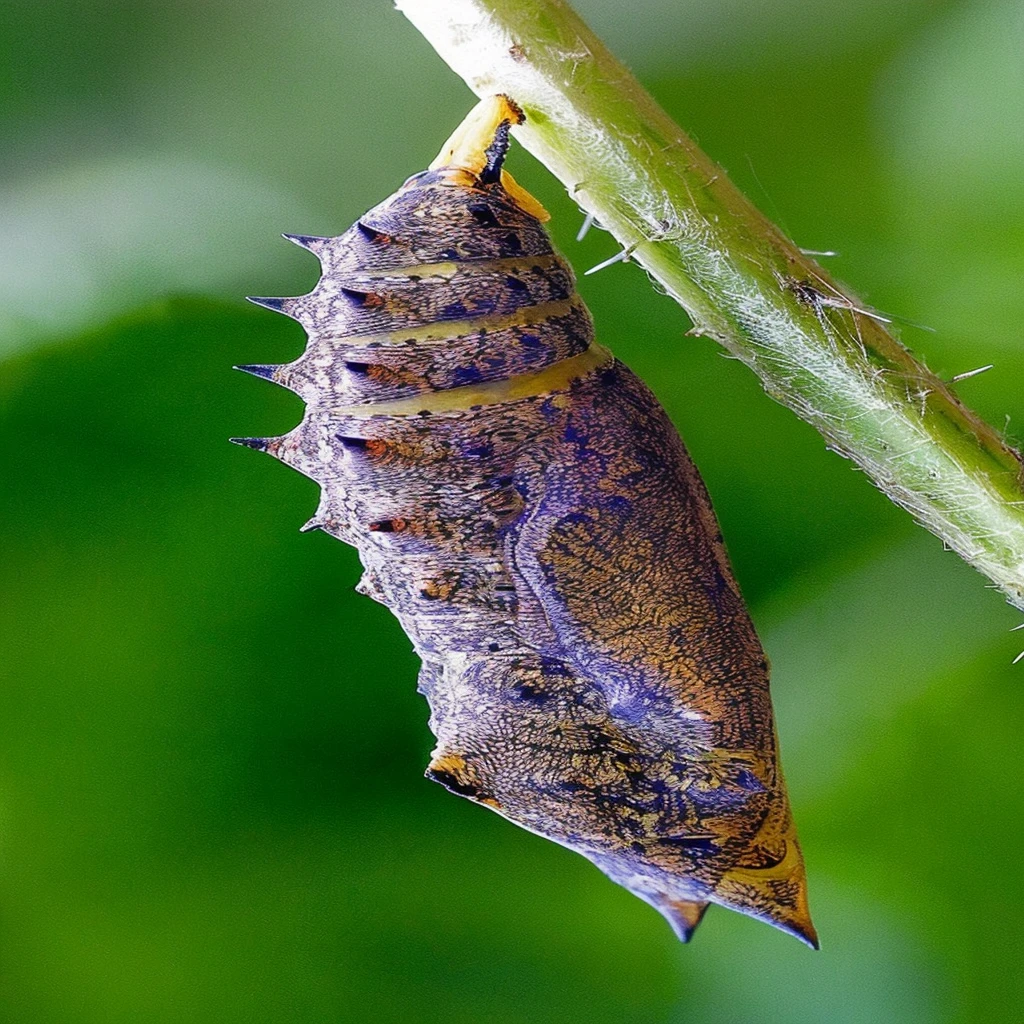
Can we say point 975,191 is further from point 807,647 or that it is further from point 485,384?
point 485,384

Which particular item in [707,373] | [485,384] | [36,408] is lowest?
[36,408]

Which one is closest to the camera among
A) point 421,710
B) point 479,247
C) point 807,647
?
point 479,247

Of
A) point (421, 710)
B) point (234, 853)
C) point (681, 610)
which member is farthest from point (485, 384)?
point (234, 853)

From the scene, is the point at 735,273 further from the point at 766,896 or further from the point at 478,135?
the point at 766,896

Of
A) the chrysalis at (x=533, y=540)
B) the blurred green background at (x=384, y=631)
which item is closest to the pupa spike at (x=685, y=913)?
the chrysalis at (x=533, y=540)

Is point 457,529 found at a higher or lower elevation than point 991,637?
lower

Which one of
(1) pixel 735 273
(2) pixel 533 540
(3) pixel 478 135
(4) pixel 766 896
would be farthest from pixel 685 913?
(3) pixel 478 135

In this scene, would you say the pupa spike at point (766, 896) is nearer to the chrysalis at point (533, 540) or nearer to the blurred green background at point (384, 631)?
the chrysalis at point (533, 540)
